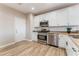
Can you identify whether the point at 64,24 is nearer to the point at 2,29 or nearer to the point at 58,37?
the point at 58,37

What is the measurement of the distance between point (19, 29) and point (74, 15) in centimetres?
387

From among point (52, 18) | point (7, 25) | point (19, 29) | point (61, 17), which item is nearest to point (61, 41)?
point (61, 17)

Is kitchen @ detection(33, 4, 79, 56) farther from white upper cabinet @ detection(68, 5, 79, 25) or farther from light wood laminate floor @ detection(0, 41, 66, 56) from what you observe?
light wood laminate floor @ detection(0, 41, 66, 56)

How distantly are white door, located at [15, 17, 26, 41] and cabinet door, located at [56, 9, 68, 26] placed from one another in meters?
2.82

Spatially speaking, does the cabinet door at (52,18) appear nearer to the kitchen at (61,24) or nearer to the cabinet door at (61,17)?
the kitchen at (61,24)

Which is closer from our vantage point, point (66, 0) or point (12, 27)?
point (66, 0)

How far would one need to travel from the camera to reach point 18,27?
222 inches

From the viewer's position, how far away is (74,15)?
394 cm

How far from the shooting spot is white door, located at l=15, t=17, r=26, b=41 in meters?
5.39

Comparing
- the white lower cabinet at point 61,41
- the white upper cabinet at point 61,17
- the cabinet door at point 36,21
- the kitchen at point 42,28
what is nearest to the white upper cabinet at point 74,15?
the kitchen at point 42,28

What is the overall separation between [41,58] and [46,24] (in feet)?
15.6

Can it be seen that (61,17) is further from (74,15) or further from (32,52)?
(32,52)

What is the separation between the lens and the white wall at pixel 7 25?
4.04 meters

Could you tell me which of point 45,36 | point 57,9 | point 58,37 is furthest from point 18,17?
point 58,37
